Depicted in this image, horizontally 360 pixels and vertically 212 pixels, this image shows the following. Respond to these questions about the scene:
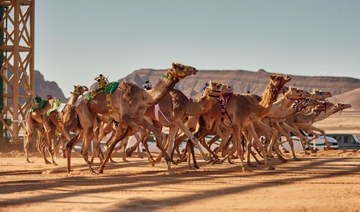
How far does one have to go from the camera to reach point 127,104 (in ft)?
51.7

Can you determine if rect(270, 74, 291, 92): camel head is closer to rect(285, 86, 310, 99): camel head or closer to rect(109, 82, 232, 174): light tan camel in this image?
rect(109, 82, 232, 174): light tan camel

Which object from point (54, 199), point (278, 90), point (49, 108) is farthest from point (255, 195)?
point (49, 108)

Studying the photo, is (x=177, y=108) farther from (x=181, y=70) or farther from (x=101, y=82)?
(x=101, y=82)

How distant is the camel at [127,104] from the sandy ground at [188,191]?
3.14 ft

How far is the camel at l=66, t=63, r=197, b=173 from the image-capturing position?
51.7 feet

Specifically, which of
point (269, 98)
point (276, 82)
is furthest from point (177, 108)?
point (276, 82)

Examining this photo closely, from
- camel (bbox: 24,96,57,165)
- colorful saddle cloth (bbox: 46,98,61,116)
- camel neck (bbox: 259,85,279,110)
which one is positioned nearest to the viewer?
camel neck (bbox: 259,85,279,110)

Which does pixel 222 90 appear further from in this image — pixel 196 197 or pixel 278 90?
pixel 196 197

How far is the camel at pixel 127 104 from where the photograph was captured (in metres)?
15.8

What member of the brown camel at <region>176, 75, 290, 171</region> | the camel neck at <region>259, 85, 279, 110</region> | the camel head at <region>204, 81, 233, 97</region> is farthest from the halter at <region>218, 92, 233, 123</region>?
the camel neck at <region>259, 85, 279, 110</region>

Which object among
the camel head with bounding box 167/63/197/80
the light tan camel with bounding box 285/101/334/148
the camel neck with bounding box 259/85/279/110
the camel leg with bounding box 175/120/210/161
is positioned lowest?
the camel leg with bounding box 175/120/210/161

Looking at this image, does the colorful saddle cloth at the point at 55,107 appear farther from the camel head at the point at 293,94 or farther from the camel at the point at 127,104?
the camel head at the point at 293,94

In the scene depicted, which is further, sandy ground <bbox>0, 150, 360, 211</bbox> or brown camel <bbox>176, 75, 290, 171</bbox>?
brown camel <bbox>176, 75, 290, 171</bbox>

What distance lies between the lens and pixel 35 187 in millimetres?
12656
